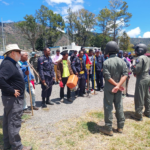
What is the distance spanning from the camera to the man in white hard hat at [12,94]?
2.38 metres

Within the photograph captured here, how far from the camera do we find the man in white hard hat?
2.38m

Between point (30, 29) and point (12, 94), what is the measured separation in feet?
168

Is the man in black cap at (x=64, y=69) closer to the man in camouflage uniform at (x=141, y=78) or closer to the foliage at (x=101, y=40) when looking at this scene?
the man in camouflage uniform at (x=141, y=78)

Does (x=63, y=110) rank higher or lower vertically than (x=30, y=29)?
lower

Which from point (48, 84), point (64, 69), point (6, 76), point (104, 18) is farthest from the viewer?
point (104, 18)

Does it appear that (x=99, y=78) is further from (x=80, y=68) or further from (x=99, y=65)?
(x=80, y=68)

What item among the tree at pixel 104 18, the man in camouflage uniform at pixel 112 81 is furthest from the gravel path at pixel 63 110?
the tree at pixel 104 18

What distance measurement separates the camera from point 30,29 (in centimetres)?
4828

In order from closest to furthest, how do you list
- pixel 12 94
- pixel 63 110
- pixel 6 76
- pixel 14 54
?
pixel 6 76, pixel 12 94, pixel 14 54, pixel 63 110

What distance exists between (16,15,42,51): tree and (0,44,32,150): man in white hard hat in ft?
163

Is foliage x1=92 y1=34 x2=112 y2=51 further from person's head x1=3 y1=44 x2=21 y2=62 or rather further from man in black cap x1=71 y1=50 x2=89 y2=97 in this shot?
person's head x1=3 y1=44 x2=21 y2=62

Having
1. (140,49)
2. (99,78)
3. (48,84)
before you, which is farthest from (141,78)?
(99,78)

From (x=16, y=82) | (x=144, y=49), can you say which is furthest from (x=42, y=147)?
(x=144, y=49)

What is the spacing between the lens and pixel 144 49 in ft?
12.8
